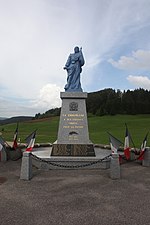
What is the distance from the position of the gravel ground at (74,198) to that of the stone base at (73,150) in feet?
5.18

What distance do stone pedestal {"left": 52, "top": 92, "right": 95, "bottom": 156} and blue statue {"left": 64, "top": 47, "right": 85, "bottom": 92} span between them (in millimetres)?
1053

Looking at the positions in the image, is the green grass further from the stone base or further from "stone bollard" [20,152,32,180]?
"stone bollard" [20,152,32,180]

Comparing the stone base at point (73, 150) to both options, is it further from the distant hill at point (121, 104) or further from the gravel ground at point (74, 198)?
the distant hill at point (121, 104)

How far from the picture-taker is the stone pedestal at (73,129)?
11.8 metres

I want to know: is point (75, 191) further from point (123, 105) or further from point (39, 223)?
point (123, 105)

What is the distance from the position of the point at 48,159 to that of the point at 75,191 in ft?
12.2

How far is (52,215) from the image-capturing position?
586 centimetres

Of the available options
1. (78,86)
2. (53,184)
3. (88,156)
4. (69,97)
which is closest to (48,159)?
(88,156)

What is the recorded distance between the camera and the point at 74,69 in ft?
A: 45.5

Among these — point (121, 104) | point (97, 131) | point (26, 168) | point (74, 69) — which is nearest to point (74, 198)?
point (26, 168)

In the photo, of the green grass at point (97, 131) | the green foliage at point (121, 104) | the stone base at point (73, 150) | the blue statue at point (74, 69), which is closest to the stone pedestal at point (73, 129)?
the stone base at point (73, 150)

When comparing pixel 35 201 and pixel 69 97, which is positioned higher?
pixel 69 97

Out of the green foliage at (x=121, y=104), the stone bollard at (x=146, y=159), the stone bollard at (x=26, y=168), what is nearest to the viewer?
the stone bollard at (x=26, y=168)

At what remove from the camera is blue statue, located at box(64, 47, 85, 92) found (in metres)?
13.8
